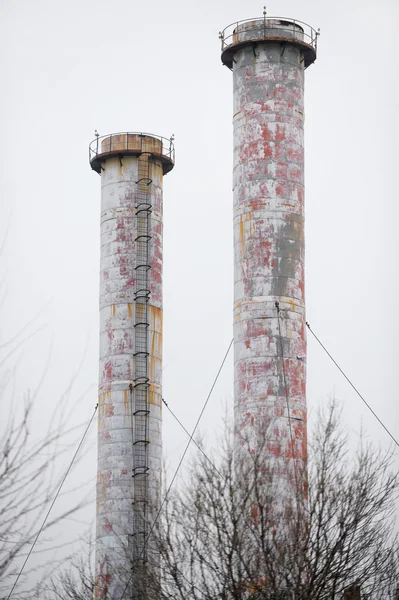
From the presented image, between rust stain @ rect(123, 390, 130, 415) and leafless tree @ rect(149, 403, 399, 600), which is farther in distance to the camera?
rust stain @ rect(123, 390, 130, 415)

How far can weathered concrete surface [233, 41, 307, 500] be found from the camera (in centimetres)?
4441

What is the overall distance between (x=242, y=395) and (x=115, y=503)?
9.23 metres

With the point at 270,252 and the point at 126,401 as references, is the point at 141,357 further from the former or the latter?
the point at 270,252

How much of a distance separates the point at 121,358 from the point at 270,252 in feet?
33.4

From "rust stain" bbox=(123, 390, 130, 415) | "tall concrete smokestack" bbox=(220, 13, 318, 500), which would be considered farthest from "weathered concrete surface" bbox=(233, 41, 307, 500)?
"rust stain" bbox=(123, 390, 130, 415)

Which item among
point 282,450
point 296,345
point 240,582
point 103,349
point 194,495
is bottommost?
point 240,582

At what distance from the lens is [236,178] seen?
154 feet

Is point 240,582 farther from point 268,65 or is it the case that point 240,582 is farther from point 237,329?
point 268,65

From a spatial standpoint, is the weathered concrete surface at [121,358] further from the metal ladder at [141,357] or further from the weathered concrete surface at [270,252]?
the weathered concrete surface at [270,252]

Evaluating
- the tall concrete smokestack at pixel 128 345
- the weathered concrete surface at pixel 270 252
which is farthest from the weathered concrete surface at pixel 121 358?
the weathered concrete surface at pixel 270 252

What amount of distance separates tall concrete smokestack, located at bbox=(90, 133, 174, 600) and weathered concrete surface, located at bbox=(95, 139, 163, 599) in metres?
0.04

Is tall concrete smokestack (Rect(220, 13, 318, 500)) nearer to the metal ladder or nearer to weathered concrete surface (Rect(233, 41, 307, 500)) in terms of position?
weathered concrete surface (Rect(233, 41, 307, 500))

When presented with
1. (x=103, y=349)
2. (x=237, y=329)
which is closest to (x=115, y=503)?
(x=103, y=349)

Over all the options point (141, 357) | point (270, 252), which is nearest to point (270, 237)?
point (270, 252)
